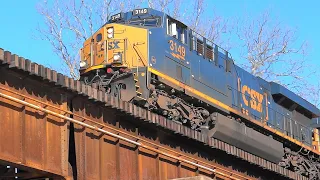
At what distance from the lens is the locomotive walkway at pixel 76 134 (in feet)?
34.2

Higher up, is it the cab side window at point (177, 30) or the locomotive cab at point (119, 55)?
the cab side window at point (177, 30)

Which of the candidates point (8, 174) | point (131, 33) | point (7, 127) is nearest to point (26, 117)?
point (7, 127)

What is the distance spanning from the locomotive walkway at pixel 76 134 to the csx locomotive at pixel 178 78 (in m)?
1.55

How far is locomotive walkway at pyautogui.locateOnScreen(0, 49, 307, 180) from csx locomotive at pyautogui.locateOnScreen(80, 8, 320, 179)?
61.1 inches

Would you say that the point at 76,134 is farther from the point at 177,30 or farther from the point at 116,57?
the point at 177,30

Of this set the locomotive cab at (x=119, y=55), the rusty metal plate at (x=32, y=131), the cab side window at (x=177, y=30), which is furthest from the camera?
the cab side window at (x=177, y=30)

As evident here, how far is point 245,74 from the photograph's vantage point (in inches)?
909

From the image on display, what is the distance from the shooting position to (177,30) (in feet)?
61.4

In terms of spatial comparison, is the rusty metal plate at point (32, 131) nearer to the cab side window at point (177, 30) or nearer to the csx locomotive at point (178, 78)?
the csx locomotive at point (178, 78)

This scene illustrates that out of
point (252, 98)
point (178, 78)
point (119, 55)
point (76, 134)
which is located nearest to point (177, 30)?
point (178, 78)

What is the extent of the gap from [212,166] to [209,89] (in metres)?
3.47

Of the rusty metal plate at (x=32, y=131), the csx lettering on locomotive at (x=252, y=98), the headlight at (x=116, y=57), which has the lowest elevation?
the rusty metal plate at (x=32, y=131)

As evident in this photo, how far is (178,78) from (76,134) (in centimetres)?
661

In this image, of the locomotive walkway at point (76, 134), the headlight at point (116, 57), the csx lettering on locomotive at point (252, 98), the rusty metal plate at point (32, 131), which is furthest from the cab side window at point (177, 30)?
the rusty metal plate at point (32, 131)
